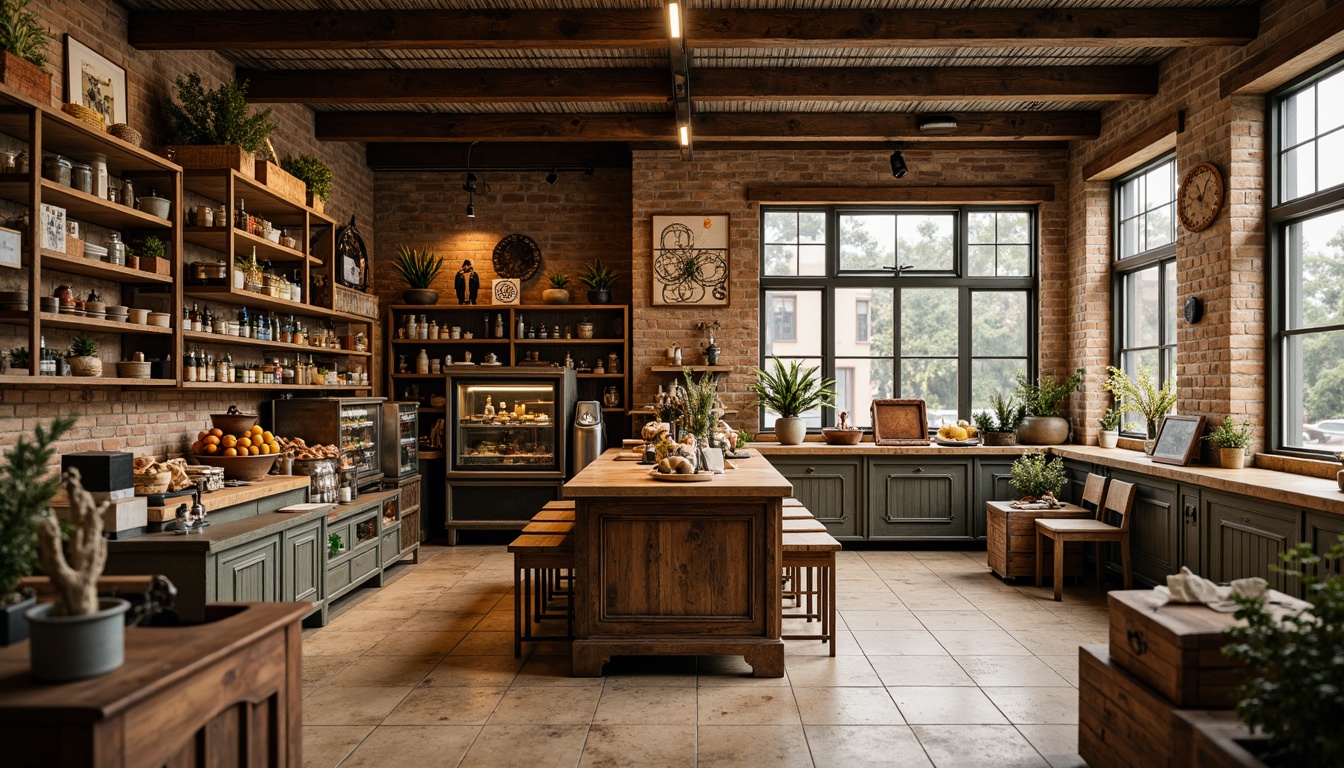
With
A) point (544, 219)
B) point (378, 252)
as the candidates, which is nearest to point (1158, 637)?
point (544, 219)

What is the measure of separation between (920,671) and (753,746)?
1238 mm

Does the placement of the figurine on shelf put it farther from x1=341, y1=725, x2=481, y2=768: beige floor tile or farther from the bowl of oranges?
x1=341, y1=725, x2=481, y2=768: beige floor tile

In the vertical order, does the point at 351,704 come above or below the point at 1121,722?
below

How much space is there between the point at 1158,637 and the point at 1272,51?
4085 millimetres

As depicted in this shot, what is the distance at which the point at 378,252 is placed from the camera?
8281 millimetres

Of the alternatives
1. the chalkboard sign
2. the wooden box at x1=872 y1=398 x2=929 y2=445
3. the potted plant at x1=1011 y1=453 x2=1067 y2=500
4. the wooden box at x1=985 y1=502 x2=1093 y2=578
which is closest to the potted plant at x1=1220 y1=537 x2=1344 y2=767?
the chalkboard sign

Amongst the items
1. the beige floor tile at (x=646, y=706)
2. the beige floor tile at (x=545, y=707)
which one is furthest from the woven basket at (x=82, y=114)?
the beige floor tile at (x=646, y=706)

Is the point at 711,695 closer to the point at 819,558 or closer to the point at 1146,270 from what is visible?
the point at 819,558

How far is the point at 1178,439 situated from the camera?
18.3 feet

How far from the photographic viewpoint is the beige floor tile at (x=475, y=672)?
391cm

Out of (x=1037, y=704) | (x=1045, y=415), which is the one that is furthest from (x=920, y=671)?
(x=1045, y=415)

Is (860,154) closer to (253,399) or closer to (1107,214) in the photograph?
(1107,214)

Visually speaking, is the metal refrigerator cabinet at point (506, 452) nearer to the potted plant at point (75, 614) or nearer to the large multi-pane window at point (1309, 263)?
the large multi-pane window at point (1309, 263)

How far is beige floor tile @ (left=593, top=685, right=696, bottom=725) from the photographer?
3.44 m
